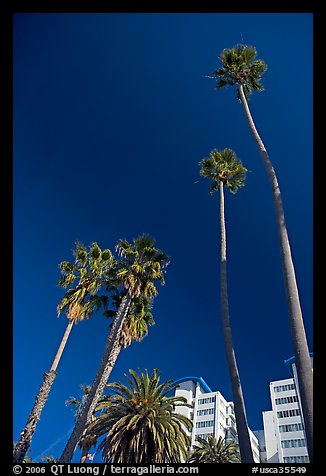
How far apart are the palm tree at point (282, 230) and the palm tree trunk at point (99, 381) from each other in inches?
535

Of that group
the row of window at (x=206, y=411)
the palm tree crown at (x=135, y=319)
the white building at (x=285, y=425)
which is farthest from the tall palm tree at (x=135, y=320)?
the row of window at (x=206, y=411)

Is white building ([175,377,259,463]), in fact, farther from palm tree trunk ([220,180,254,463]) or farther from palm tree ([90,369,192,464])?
palm tree trunk ([220,180,254,463])

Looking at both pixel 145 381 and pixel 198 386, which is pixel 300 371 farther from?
pixel 198 386

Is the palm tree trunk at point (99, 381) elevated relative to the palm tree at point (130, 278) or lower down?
lower down

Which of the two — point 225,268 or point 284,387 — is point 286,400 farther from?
point 225,268

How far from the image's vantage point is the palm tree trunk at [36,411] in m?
18.5

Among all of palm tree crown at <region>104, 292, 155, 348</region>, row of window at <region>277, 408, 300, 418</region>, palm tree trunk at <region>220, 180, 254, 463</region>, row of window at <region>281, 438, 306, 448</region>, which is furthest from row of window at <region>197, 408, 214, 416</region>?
palm tree trunk at <region>220, 180, 254, 463</region>

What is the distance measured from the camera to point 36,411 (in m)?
20.2

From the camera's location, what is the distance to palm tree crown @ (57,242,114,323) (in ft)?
85.3

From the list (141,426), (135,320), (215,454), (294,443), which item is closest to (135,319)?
(135,320)

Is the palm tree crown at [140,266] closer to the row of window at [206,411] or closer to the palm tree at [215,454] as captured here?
the palm tree at [215,454]
